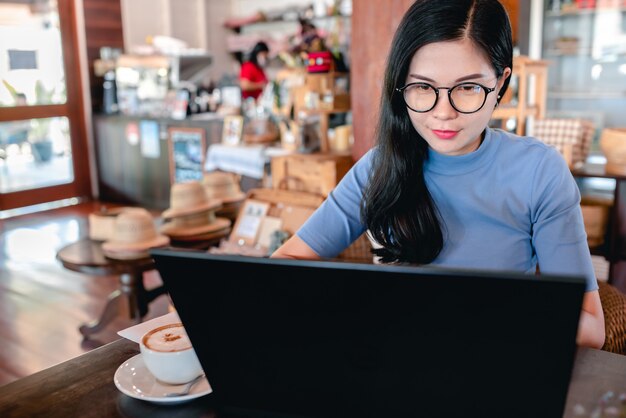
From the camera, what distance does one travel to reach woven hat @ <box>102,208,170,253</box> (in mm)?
2828

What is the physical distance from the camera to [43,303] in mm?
3836

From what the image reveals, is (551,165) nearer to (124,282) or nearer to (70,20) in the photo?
(124,282)

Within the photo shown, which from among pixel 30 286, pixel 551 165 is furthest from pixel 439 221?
pixel 30 286

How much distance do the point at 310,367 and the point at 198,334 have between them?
0.49ft

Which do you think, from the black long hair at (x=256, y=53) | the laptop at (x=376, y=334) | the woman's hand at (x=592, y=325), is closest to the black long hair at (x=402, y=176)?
the woman's hand at (x=592, y=325)

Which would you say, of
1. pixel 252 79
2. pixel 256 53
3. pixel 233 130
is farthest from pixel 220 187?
pixel 256 53

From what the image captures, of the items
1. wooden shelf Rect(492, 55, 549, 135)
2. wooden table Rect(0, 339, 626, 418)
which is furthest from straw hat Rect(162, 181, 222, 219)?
wooden table Rect(0, 339, 626, 418)

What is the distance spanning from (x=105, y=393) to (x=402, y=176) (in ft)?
2.26

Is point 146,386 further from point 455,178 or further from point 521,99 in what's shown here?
point 521,99

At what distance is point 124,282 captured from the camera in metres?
3.04

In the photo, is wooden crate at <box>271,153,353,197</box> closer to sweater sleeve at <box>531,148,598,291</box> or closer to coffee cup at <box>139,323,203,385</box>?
sweater sleeve at <box>531,148,598,291</box>

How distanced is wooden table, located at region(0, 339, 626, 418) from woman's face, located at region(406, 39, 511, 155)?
0.42 metres

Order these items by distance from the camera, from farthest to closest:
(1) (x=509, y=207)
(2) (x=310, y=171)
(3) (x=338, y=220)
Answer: (2) (x=310, y=171), (3) (x=338, y=220), (1) (x=509, y=207)

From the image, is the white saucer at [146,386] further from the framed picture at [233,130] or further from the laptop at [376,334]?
the framed picture at [233,130]
